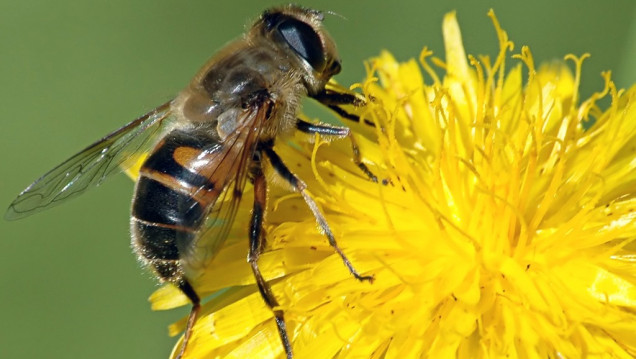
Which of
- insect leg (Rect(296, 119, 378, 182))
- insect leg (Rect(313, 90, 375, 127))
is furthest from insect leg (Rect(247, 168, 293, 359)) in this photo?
insect leg (Rect(313, 90, 375, 127))

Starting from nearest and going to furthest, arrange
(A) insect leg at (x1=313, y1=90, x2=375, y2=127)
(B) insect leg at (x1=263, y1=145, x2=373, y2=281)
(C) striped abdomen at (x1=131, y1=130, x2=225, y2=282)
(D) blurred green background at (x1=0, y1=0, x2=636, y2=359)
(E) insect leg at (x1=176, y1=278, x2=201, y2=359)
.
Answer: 1. (C) striped abdomen at (x1=131, y1=130, x2=225, y2=282)
2. (B) insect leg at (x1=263, y1=145, x2=373, y2=281)
3. (E) insect leg at (x1=176, y1=278, x2=201, y2=359)
4. (A) insect leg at (x1=313, y1=90, x2=375, y2=127)
5. (D) blurred green background at (x1=0, y1=0, x2=636, y2=359)

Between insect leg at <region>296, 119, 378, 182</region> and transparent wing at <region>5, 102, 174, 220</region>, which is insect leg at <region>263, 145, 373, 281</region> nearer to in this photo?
insect leg at <region>296, 119, 378, 182</region>

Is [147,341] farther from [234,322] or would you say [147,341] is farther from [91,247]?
[234,322]

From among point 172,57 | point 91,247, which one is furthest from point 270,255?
point 172,57

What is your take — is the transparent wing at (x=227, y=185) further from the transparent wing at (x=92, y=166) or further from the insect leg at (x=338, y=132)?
the transparent wing at (x=92, y=166)

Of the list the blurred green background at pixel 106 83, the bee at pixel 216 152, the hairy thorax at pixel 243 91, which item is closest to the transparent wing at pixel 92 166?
the bee at pixel 216 152

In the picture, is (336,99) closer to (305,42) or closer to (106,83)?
(305,42)

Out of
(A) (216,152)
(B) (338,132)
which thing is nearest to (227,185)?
(A) (216,152)
